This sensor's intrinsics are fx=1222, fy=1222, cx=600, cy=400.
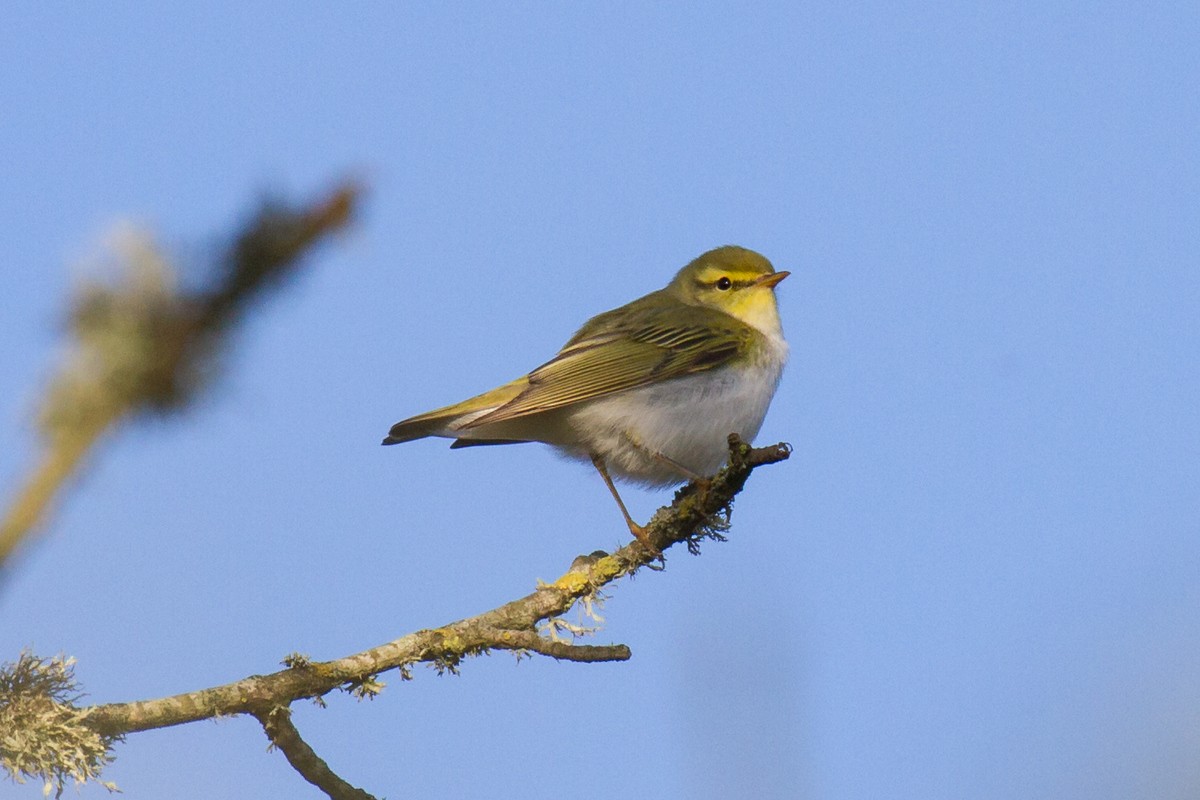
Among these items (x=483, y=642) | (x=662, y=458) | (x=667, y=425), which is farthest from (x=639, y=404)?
(x=483, y=642)

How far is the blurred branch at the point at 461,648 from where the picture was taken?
3.22 m

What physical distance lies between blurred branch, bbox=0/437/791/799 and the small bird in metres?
1.05

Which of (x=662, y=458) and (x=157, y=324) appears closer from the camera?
(x=157, y=324)

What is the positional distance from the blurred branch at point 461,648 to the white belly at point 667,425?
122cm

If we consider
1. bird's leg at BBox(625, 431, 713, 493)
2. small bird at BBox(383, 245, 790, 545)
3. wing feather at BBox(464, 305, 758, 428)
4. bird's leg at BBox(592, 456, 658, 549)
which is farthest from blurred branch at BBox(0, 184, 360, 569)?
bird's leg at BBox(625, 431, 713, 493)

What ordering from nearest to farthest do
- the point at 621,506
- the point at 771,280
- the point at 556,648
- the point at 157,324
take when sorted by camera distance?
the point at 157,324, the point at 556,648, the point at 621,506, the point at 771,280

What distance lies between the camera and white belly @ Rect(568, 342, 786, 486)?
6.49 metres

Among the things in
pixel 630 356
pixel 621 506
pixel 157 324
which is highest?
pixel 630 356

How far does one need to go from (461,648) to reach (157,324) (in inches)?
141

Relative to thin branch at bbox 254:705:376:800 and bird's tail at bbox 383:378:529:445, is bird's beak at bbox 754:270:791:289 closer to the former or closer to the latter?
bird's tail at bbox 383:378:529:445

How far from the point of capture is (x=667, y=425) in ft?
21.3

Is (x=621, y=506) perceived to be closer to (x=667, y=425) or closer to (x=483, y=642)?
(x=667, y=425)

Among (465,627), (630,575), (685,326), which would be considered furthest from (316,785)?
(685,326)

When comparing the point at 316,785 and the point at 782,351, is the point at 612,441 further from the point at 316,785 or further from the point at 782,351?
the point at 316,785
